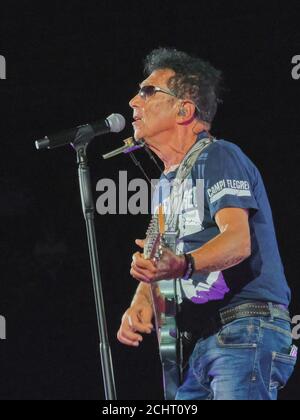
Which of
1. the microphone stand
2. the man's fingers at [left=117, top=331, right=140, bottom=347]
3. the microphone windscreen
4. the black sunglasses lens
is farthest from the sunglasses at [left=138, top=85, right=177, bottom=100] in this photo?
the man's fingers at [left=117, top=331, right=140, bottom=347]

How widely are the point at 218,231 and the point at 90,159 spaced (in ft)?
7.26

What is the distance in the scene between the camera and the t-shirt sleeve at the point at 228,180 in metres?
2.35

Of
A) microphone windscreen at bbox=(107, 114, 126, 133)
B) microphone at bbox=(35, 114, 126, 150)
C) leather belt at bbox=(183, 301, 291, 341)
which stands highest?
microphone windscreen at bbox=(107, 114, 126, 133)

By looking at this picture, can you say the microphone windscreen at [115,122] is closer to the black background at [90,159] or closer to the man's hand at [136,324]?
the man's hand at [136,324]

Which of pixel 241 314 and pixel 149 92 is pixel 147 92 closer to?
pixel 149 92

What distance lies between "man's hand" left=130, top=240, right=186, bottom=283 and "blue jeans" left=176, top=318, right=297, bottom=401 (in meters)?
0.43

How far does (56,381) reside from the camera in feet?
15.1

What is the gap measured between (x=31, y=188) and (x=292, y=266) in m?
1.86

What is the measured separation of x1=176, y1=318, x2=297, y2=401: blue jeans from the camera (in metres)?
2.34

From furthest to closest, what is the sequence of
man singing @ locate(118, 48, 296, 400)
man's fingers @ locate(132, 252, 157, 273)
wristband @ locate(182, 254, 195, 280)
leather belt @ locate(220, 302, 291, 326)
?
1. leather belt @ locate(220, 302, 291, 326)
2. man singing @ locate(118, 48, 296, 400)
3. wristband @ locate(182, 254, 195, 280)
4. man's fingers @ locate(132, 252, 157, 273)

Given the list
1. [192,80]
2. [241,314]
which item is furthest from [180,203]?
[192,80]

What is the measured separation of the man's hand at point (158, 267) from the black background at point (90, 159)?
227cm

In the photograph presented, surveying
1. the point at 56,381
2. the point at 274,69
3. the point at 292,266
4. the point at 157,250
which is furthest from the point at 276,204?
the point at 157,250

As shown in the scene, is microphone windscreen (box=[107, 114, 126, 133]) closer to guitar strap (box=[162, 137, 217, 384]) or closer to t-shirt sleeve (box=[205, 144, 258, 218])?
guitar strap (box=[162, 137, 217, 384])
